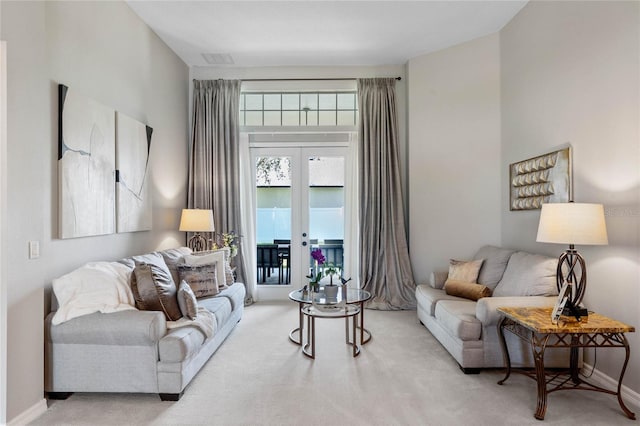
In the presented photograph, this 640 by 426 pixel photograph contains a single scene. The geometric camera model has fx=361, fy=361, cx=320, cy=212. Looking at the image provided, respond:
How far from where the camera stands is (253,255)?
5.27 meters

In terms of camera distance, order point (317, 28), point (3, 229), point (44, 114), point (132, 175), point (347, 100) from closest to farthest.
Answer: point (3, 229) → point (44, 114) → point (132, 175) → point (317, 28) → point (347, 100)

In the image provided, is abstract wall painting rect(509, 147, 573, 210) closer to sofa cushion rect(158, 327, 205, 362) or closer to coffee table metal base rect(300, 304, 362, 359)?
coffee table metal base rect(300, 304, 362, 359)

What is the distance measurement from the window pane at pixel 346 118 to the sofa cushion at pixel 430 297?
2.61m

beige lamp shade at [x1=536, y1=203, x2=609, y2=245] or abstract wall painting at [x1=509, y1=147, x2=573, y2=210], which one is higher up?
abstract wall painting at [x1=509, y1=147, x2=573, y2=210]

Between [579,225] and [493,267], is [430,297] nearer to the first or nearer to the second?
[493,267]

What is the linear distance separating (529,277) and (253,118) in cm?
414

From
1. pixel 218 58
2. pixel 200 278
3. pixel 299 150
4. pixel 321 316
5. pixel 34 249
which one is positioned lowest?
pixel 321 316

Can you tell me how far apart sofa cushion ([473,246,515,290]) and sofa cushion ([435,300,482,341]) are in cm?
43

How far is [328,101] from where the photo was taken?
213 inches

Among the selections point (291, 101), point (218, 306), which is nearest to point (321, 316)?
point (218, 306)

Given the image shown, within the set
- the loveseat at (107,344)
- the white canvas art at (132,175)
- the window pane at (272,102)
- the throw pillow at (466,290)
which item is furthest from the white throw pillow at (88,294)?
the window pane at (272,102)

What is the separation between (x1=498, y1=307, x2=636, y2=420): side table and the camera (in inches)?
89.4

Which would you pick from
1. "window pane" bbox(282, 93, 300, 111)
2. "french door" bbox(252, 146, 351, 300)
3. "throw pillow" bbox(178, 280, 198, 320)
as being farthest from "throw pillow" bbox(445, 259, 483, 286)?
"window pane" bbox(282, 93, 300, 111)

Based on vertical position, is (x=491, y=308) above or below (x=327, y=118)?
below
